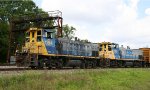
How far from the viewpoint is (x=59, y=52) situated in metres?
30.4

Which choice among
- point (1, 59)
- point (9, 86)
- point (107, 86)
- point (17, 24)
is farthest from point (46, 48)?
point (1, 59)

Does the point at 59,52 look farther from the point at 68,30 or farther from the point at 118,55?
the point at 68,30

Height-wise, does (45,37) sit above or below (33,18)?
below

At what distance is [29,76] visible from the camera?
56.8ft

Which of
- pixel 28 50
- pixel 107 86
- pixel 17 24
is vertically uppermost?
pixel 17 24

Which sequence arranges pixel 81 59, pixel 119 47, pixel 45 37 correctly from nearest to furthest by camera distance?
pixel 45 37, pixel 81 59, pixel 119 47

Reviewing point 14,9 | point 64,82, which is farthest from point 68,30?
point 64,82

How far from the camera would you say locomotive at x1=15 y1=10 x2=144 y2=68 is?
89.9 feet

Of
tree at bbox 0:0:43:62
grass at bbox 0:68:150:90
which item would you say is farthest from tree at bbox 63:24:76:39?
grass at bbox 0:68:150:90

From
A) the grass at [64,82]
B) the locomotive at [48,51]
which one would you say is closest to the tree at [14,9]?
the locomotive at [48,51]

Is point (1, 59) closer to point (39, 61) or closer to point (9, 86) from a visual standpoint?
point (39, 61)

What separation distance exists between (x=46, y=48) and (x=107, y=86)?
414 inches

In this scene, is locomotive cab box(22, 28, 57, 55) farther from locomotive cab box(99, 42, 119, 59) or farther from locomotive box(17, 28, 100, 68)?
locomotive cab box(99, 42, 119, 59)

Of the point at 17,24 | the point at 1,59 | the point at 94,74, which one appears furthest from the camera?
the point at 1,59
